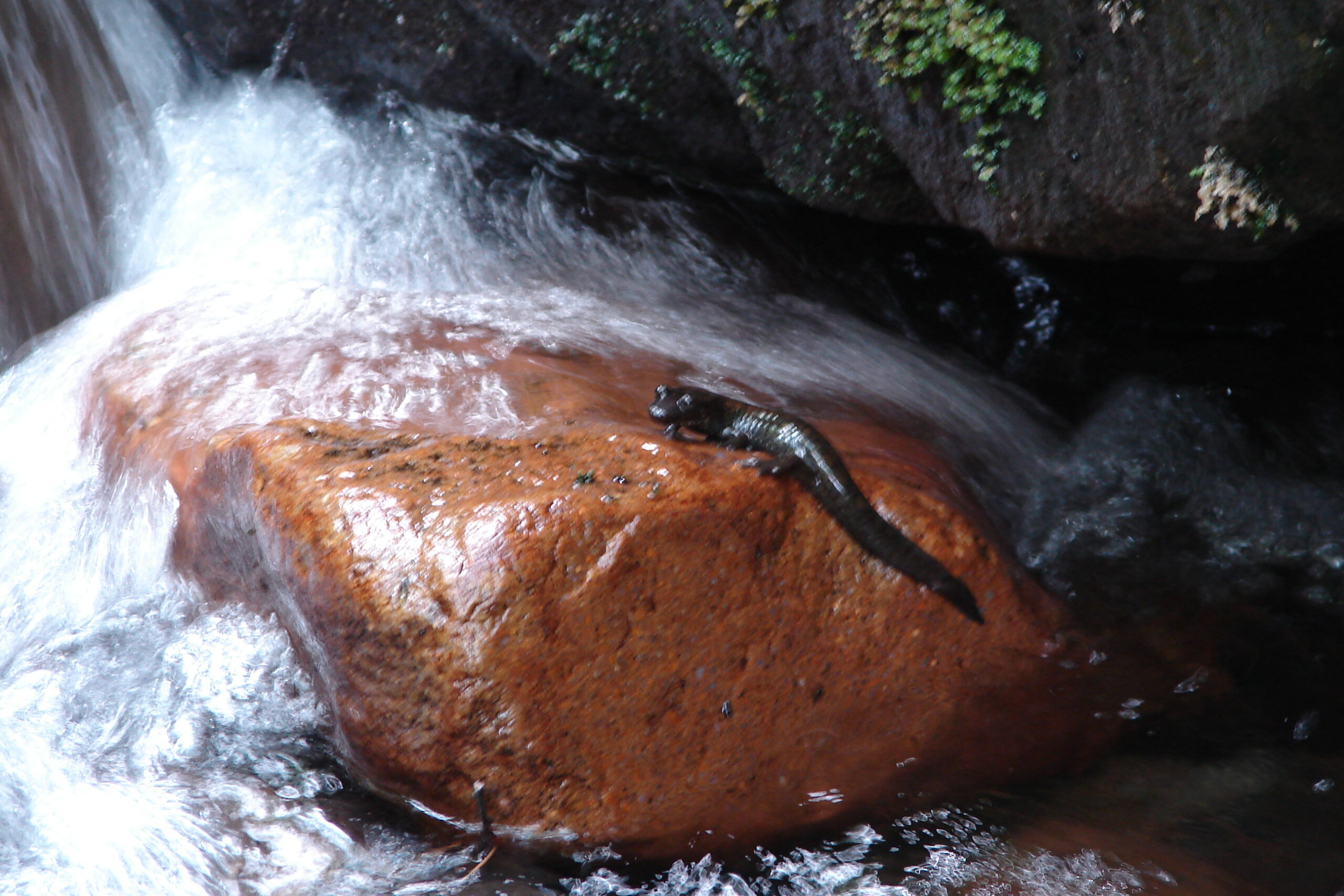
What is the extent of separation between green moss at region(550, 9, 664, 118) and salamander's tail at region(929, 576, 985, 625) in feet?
15.7

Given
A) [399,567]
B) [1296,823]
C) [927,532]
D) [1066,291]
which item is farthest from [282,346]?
[1066,291]

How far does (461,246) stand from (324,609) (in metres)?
4.59

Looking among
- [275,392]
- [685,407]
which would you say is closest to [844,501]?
[685,407]

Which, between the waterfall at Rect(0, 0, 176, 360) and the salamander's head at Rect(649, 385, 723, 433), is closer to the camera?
the salamander's head at Rect(649, 385, 723, 433)

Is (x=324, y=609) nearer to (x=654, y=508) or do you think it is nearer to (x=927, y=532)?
(x=654, y=508)

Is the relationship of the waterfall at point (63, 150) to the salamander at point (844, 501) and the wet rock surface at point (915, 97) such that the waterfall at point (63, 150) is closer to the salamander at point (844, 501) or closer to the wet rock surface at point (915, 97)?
the wet rock surface at point (915, 97)

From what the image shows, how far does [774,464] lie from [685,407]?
77 cm

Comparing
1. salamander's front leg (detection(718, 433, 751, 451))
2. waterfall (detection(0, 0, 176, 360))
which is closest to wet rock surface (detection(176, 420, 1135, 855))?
salamander's front leg (detection(718, 433, 751, 451))

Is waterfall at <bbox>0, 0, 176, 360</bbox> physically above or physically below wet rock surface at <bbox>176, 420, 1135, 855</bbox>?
above

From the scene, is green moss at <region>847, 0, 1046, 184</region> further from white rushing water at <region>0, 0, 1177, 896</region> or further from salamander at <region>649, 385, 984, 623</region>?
salamander at <region>649, 385, 984, 623</region>

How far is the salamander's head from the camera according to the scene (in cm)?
429

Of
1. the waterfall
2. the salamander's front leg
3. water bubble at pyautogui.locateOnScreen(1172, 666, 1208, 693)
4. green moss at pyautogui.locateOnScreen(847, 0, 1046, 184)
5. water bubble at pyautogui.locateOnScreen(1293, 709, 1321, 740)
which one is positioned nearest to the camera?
water bubble at pyautogui.locateOnScreen(1293, 709, 1321, 740)

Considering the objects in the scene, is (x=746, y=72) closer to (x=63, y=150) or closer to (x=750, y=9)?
(x=750, y=9)

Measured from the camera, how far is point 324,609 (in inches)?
133
